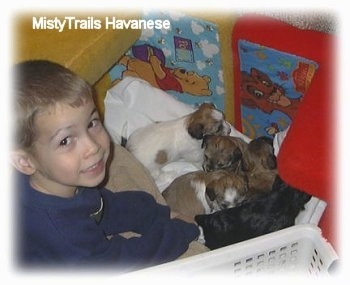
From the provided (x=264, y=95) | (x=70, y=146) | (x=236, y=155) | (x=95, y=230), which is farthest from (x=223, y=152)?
(x=70, y=146)

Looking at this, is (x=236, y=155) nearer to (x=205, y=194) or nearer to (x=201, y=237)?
(x=205, y=194)

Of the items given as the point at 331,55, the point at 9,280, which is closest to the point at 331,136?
the point at 331,55

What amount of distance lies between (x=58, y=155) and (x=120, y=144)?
3.20ft

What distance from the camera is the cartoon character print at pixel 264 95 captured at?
2.23m

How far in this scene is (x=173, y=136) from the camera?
2428 millimetres

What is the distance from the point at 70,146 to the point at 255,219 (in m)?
0.78

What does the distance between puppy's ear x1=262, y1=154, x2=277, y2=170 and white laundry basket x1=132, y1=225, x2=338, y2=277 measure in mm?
649

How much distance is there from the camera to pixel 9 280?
1595 millimetres

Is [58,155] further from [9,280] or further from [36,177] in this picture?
[9,280]

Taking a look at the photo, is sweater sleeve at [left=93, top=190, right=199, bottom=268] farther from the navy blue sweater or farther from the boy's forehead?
the boy's forehead

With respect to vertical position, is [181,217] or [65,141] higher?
[65,141]

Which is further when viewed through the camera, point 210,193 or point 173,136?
point 173,136

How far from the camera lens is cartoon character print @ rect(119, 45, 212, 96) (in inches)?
95.6

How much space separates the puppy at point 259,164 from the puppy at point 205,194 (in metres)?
0.05
